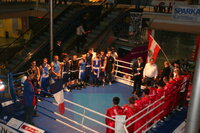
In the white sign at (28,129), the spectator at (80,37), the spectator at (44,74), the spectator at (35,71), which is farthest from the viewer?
the spectator at (80,37)

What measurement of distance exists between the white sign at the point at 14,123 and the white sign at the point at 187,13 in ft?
38.6

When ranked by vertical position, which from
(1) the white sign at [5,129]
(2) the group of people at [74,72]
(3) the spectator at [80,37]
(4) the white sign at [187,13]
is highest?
(4) the white sign at [187,13]

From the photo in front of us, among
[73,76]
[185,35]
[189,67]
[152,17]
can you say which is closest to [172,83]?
[73,76]

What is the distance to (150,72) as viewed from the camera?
1084 cm

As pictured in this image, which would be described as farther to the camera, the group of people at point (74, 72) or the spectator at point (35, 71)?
the group of people at point (74, 72)

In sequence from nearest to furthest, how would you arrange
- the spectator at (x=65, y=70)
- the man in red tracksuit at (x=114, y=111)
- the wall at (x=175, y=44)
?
the man in red tracksuit at (x=114, y=111) → the spectator at (x=65, y=70) → the wall at (x=175, y=44)

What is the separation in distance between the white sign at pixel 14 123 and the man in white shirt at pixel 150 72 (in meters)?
5.62

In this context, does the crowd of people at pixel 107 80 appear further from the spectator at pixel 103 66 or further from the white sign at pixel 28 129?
the white sign at pixel 28 129

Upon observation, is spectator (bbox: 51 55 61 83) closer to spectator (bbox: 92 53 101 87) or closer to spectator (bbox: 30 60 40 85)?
spectator (bbox: 30 60 40 85)

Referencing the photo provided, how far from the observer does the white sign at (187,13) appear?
1479cm

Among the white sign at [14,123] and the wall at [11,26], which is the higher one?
the wall at [11,26]

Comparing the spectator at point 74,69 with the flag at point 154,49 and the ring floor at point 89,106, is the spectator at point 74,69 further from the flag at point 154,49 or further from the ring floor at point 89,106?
the flag at point 154,49

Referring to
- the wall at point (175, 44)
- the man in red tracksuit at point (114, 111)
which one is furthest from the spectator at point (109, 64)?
the wall at point (175, 44)

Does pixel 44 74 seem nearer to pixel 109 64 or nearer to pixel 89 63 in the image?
pixel 89 63
